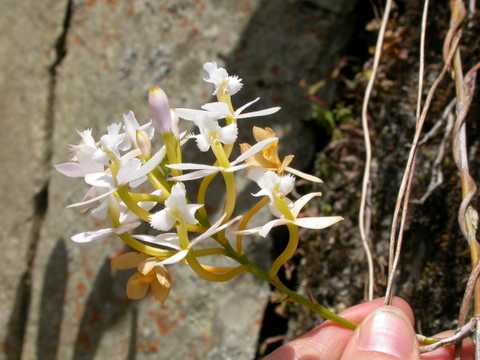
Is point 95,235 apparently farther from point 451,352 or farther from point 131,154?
point 451,352

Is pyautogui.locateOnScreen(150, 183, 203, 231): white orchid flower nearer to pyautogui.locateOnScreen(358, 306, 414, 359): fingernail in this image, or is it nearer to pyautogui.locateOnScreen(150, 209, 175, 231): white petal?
pyautogui.locateOnScreen(150, 209, 175, 231): white petal

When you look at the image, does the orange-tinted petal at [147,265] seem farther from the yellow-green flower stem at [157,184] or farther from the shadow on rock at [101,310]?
the shadow on rock at [101,310]

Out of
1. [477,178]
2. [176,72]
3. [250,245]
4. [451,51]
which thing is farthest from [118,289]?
[451,51]

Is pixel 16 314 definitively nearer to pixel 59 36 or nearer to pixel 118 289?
pixel 118 289

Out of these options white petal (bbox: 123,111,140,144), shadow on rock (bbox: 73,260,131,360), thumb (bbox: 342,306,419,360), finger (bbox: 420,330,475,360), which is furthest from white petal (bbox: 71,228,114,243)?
shadow on rock (bbox: 73,260,131,360)

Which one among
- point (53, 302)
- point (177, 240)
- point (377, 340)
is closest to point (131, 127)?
point (177, 240)
